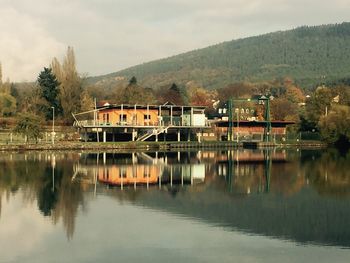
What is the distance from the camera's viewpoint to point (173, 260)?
51.6 ft

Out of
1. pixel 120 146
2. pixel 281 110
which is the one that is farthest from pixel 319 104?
pixel 120 146

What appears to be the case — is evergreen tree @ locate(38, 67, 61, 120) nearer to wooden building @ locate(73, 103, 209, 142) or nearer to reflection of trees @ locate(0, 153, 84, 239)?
wooden building @ locate(73, 103, 209, 142)

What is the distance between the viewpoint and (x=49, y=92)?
268 ft

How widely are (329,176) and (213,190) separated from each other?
34.1ft

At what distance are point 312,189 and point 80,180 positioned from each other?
521 inches

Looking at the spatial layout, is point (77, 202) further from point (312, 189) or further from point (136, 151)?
point (136, 151)

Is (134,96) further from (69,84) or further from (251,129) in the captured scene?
(251,129)

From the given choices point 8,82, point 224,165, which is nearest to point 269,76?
point 8,82

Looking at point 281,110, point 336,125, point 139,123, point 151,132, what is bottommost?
point 151,132

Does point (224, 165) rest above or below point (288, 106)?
below

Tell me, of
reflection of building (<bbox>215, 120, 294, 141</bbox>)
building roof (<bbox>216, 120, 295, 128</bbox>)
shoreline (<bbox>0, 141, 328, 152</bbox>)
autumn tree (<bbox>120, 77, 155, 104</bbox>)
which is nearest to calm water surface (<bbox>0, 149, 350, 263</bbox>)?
shoreline (<bbox>0, 141, 328, 152</bbox>)

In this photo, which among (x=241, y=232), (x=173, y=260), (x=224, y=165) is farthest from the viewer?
(x=224, y=165)

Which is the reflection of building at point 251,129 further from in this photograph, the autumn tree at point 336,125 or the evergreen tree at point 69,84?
the evergreen tree at point 69,84

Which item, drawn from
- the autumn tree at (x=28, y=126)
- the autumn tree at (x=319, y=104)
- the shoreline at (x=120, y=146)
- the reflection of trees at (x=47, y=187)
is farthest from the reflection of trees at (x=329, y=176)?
the autumn tree at (x=319, y=104)
